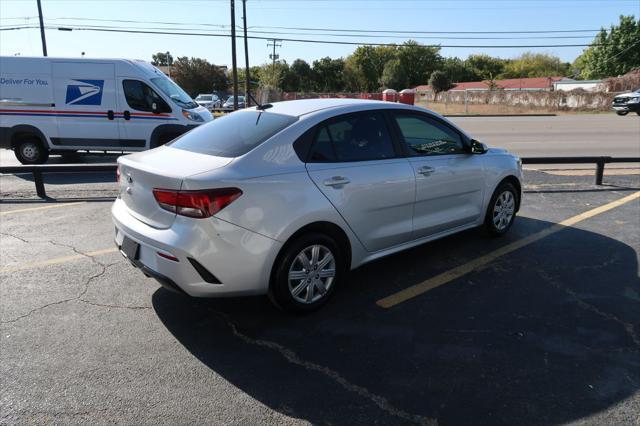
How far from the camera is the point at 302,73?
292 feet

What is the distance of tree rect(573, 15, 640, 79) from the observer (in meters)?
73.8

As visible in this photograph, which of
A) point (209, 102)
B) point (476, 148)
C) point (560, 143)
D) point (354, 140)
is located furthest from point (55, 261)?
point (209, 102)

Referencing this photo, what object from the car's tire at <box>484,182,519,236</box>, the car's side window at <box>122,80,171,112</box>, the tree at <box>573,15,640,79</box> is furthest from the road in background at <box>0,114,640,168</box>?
the tree at <box>573,15,640,79</box>

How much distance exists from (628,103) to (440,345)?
117 feet

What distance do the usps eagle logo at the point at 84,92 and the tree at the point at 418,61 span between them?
96.8m

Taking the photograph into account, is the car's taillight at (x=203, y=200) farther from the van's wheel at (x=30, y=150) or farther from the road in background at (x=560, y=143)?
the road in background at (x=560, y=143)

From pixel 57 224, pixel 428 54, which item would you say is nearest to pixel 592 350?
pixel 57 224

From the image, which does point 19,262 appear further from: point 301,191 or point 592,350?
point 592,350

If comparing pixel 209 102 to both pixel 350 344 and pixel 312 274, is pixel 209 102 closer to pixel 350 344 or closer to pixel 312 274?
pixel 312 274

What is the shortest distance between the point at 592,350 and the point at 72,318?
3.85 metres

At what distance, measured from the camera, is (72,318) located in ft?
12.7

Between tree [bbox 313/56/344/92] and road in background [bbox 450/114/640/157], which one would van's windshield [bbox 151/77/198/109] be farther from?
tree [bbox 313/56/344/92]

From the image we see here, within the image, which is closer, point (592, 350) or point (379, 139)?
point (592, 350)

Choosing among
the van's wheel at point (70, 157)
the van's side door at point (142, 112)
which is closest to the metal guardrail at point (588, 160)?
the van's side door at point (142, 112)
